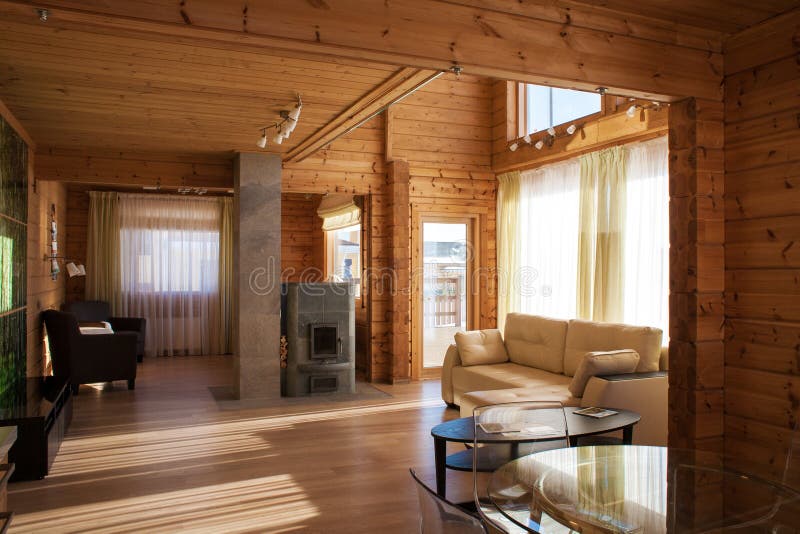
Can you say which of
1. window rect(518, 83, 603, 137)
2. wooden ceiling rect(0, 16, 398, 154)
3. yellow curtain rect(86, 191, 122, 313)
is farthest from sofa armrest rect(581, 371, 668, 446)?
yellow curtain rect(86, 191, 122, 313)

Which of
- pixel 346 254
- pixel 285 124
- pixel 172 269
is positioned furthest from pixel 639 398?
pixel 172 269

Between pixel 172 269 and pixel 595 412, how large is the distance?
25.8 ft

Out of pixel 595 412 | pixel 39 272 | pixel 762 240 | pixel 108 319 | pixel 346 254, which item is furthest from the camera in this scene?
pixel 346 254

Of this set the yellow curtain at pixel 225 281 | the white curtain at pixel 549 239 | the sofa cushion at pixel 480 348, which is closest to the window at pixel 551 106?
the white curtain at pixel 549 239

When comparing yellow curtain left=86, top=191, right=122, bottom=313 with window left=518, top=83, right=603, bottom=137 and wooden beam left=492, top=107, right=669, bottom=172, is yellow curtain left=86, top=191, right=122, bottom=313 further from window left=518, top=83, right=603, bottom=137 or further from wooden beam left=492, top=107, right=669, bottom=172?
window left=518, top=83, right=603, bottom=137

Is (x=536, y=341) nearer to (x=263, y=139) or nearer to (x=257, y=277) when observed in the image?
(x=257, y=277)

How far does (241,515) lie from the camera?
3.61 metres

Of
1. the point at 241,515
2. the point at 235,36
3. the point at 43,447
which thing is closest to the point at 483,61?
the point at 235,36

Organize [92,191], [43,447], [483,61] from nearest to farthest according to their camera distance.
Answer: [483,61]
[43,447]
[92,191]

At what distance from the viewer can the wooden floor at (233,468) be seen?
11.7ft

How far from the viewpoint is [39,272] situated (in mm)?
6734

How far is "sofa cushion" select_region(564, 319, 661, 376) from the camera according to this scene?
16.3 feet

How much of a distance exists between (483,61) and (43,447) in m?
3.66

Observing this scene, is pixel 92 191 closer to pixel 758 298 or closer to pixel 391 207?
pixel 391 207
